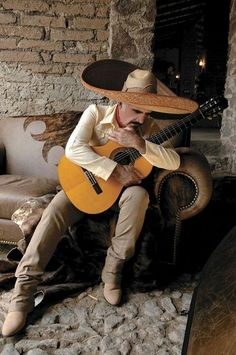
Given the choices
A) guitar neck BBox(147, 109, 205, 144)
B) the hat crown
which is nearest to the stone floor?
guitar neck BBox(147, 109, 205, 144)

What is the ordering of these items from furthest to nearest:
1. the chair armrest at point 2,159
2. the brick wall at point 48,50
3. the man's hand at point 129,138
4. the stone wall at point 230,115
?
the stone wall at point 230,115 < the brick wall at point 48,50 < the chair armrest at point 2,159 < the man's hand at point 129,138

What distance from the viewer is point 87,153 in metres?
1.99

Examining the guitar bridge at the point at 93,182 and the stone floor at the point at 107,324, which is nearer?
the stone floor at the point at 107,324

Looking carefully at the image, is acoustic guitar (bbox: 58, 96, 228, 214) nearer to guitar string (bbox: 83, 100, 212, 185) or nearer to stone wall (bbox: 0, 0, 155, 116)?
guitar string (bbox: 83, 100, 212, 185)

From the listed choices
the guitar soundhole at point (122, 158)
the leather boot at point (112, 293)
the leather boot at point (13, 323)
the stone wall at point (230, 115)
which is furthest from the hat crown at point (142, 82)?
the stone wall at point (230, 115)

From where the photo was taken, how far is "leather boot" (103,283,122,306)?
6.53ft

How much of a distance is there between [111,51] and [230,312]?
3.16 meters

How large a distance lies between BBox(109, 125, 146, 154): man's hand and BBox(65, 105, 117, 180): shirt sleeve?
0.13 meters

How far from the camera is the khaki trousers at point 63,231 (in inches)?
73.2

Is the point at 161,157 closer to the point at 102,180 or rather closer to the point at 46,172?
the point at 102,180

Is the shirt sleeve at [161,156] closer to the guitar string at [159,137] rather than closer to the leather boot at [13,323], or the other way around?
the guitar string at [159,137]

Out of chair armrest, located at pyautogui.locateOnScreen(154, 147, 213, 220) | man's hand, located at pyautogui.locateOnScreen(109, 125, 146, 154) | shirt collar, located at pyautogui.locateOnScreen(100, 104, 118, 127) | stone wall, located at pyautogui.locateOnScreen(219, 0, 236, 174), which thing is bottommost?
stone wall, located at pyautogui.locateOnScreen(219, 0, 236, 174)

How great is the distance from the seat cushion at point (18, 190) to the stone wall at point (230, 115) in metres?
3.37

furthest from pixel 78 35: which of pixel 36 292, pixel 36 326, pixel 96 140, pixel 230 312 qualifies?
pixel 230 312
